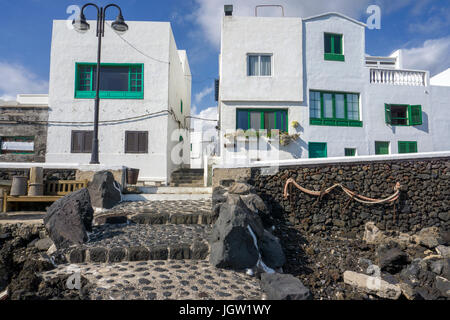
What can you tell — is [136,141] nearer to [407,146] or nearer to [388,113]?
[388,113]

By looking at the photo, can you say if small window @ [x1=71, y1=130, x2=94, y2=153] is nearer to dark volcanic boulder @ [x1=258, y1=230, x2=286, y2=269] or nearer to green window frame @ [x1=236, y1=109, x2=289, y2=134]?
green window frame @ [x1=236, y1=109, x2=289, y2=134]

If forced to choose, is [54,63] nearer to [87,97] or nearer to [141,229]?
[87,97]

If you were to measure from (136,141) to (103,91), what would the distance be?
2790 mm

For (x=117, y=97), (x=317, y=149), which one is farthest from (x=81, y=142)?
(x=317, y=149)

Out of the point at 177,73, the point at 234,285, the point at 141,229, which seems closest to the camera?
the point at 234,285

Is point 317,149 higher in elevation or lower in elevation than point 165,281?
higher

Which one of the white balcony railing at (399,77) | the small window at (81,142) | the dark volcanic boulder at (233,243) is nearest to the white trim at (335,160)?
the dark volcanic boulder at (233,243)

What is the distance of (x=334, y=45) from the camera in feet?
43.3

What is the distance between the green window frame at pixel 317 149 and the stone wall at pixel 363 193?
12.8 ft

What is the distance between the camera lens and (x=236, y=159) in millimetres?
12109

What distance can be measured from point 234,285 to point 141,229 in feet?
9.02

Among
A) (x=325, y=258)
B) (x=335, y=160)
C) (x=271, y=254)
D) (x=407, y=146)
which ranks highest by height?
(x=407, y=146)

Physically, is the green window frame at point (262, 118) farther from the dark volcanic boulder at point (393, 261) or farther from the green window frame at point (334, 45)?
the dark volcanic boulder at point (393, 261)
